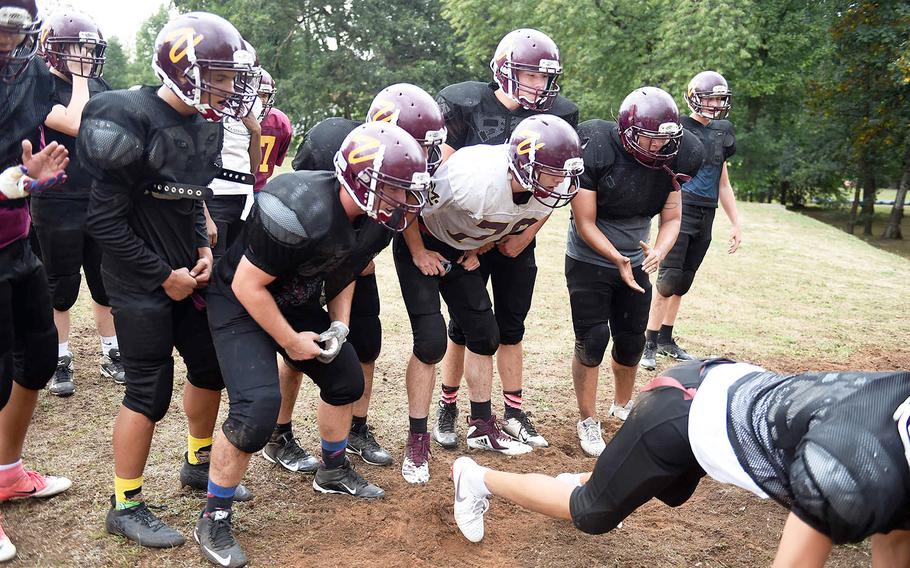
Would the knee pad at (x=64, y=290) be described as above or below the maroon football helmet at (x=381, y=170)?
below

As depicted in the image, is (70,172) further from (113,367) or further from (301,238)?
(301,238)

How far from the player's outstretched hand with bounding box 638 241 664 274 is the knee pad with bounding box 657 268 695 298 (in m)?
2.14

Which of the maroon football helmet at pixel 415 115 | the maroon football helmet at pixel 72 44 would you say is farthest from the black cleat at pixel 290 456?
the maroon football helmet at pixel 72 44

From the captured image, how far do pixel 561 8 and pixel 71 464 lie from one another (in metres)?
22.9

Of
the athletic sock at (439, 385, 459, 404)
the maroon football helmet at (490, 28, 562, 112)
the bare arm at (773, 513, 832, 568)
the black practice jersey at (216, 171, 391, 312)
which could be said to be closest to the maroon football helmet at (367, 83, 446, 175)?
the black practice jersey at (216, 171, 391, 312)

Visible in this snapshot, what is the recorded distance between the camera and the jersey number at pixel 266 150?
5.62 m

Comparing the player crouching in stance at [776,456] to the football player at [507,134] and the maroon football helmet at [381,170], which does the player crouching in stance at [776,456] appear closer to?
the maroon football helmet at [381,170]

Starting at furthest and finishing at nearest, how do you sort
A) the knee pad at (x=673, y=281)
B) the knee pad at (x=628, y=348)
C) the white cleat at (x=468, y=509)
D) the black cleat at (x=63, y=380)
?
the knee pad at (x=673, y=281) → the black cleat at (x=63, y=380) → the knee pad at (x=628, y=348) → the white cleat at (x=468, y=509)

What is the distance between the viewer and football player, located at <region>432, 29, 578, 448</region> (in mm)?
4602

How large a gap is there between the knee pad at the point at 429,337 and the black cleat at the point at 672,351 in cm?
341

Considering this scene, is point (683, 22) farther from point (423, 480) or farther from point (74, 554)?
point (74, 554)

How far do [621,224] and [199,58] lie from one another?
9.06 feet

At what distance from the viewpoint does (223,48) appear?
3268 millimetres

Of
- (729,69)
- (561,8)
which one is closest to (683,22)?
(729,69)
